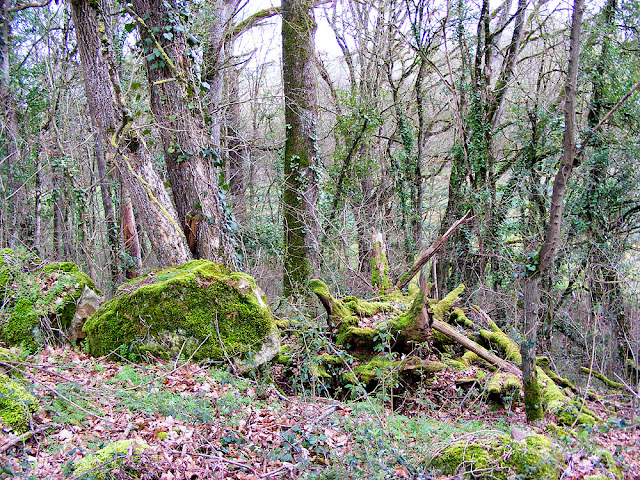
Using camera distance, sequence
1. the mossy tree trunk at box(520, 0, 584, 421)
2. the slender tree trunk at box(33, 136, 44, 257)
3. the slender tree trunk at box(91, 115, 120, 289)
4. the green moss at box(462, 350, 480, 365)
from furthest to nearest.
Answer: the slender tree trunk at box(33, 136, 44, 257)
the slender tree trunk at box(91, 115, 120, 289)
the green moss at box(462, 350, 480, 365)
the mossy tree trunk at box(520, 0, 584, 421)

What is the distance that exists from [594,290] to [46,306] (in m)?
10.7

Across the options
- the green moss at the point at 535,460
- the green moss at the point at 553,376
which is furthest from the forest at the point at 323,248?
the green moss at the point at 553,376

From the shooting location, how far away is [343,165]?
38.8 feet

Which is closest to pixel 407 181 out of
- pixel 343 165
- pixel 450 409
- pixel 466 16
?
pixel 343 165

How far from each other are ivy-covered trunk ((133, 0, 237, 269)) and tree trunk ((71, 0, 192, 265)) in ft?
1.35

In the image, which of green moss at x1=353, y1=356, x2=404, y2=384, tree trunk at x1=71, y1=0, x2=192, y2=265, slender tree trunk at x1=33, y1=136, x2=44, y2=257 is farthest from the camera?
slender tree trunk at x1=33, y1=136, x2=44, y2=257

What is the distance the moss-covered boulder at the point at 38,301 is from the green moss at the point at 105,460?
297 cm

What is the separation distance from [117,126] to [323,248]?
17.6 feet

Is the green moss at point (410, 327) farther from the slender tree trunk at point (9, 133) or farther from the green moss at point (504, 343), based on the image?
the slender tree trunk at point (9, 133)

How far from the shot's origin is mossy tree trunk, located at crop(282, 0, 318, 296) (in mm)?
10398

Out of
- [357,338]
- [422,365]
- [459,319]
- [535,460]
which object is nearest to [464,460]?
[535,460]

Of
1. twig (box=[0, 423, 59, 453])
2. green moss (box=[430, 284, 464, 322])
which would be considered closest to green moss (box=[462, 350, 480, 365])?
green moss (box=[430, 284, 464, 322])

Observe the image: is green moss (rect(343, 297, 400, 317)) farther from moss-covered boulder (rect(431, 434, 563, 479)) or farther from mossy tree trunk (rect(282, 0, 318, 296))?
moss-covered boulder (rect(431, 434, 563, 479))

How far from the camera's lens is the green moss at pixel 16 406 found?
331 cm
